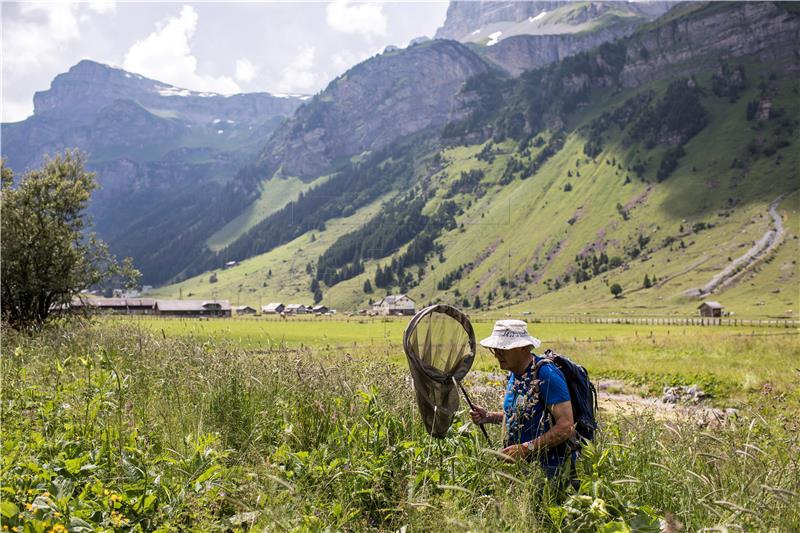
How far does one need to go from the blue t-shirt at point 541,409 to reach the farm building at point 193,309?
151 meters

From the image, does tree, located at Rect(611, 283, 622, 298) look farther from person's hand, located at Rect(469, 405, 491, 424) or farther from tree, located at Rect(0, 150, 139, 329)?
person's hand, located at Rect(469, 405, 491, 424)

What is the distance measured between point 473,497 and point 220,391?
177 inches

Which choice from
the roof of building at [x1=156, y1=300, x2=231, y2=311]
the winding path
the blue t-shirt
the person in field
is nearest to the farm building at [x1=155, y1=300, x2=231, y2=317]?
the roof of building at [x1=156, y1=300, x2=231, y2=311]

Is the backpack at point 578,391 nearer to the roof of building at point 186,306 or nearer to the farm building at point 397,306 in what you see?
the roof of building at point 186,306

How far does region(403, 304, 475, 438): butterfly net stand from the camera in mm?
5199

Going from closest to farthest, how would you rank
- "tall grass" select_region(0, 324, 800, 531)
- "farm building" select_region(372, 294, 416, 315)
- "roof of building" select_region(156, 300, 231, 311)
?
"tall grass" select_region(0, 324, 800, 531)
"roof of building" select_region(156, 300, 231, 311)
"farm building" select_region(372, 294, 416, 315)

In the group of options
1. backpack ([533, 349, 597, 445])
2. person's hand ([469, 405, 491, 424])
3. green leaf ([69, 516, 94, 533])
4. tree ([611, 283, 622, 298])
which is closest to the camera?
green leaf ([69, 516, 94, 533])

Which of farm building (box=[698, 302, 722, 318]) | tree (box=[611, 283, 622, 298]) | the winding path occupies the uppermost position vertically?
the winding path

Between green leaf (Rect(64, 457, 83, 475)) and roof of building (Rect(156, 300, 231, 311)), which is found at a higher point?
roof of building (Rect(156, 300, 231, 311))

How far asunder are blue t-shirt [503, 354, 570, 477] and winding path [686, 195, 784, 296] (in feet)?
490

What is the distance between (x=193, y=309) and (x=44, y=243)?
461ft

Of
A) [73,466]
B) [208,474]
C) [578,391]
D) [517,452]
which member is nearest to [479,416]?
[517,452]

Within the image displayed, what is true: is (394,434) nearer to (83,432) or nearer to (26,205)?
(83,432)

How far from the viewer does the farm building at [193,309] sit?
15088 centimetres
